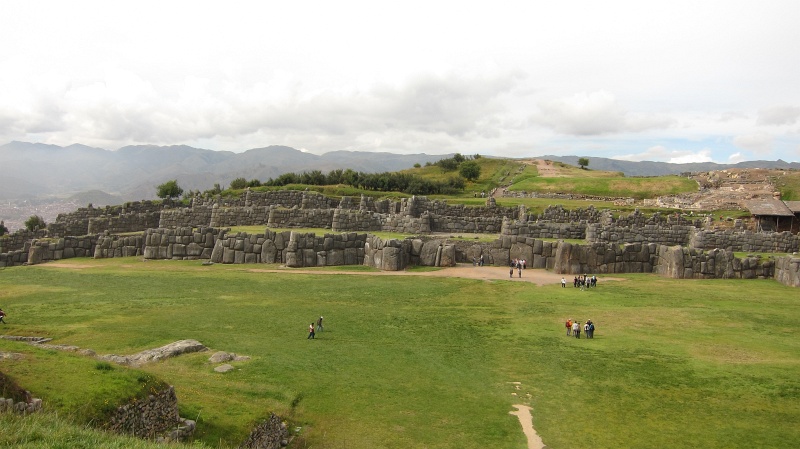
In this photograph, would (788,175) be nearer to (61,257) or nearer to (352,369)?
(352,369)

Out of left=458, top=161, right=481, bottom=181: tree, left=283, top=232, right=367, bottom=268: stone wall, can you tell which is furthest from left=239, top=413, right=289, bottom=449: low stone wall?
left=458, top=161, right=481, bottom=181: tree

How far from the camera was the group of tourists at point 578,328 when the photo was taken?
17.9 m

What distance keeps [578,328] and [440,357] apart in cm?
521

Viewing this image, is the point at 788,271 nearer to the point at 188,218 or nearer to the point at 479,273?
the point at 479,273

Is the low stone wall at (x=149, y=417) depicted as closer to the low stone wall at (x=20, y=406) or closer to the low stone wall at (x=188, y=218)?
the low stone wall at (x=20, y=406)

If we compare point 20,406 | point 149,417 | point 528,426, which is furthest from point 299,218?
point 20,406

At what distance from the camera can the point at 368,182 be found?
208 ft

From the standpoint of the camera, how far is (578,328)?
18.0 m

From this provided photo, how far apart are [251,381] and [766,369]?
44.8 ft

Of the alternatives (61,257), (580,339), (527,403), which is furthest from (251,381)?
(61,257)

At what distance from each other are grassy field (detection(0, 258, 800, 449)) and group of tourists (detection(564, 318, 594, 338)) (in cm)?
49

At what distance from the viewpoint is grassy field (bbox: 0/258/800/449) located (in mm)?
11219

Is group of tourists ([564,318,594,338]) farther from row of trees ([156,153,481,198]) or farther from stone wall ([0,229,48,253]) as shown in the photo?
row of trees ([156,153,481,198])

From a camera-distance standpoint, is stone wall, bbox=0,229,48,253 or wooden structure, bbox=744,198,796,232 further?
wooden structure, bbox=744,198,796,232
